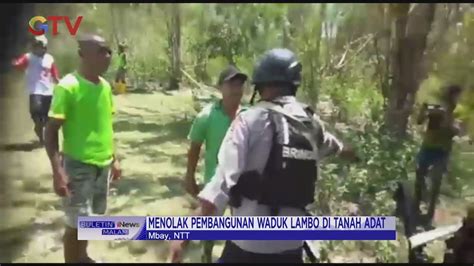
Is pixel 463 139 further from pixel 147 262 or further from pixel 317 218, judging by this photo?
pixel 147 262

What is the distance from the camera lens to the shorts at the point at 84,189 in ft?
12.1

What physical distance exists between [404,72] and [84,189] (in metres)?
1.92

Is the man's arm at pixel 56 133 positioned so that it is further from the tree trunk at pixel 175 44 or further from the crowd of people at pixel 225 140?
the tree trunk at pixel 175 44

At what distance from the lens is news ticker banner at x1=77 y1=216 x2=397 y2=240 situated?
3664 mm

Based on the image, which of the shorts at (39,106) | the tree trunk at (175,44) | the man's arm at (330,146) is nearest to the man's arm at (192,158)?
the tree trunk at (175,44)

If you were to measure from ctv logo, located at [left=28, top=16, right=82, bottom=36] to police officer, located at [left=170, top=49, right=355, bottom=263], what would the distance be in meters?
0.99

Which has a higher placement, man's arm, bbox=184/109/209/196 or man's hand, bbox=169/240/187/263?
man's arm, bbox=184/109/209/196

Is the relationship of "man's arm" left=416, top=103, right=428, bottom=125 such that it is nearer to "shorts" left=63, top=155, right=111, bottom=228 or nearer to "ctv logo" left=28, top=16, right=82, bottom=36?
"shorts" left=63, top=155, right=111, bottom=228

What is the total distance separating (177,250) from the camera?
12.4ft

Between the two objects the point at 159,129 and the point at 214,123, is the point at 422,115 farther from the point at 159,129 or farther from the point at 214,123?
the point at 159,129

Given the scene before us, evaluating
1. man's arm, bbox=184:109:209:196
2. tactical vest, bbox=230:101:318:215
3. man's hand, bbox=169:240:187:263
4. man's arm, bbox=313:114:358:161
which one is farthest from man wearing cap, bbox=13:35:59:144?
man's arm, bbox=313:114:358:161

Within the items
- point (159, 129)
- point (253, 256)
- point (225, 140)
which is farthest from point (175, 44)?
point (253, 256)

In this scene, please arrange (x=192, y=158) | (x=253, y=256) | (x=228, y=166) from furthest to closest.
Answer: (x=192, y=158) < (x=253, y=256) < (x=228, y=166)

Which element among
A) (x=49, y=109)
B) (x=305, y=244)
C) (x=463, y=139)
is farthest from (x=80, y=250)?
(x=463, y=139)
